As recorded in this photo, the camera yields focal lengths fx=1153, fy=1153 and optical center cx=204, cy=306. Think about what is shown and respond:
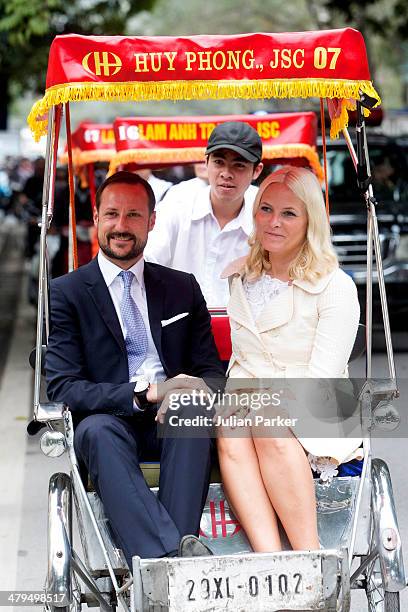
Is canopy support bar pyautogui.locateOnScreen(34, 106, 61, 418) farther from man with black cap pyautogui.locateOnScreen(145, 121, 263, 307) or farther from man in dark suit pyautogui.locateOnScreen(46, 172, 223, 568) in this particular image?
man with black cap pyautogui.locateOnScreen(145, 121, 263, 307)

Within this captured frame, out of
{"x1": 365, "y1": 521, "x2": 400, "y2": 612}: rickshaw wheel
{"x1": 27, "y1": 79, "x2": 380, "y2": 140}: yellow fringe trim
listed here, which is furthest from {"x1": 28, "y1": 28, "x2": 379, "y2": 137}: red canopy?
{"x1": 365, "y1": 521, "x2": 400, "y2": 612}: rickshaw wheel

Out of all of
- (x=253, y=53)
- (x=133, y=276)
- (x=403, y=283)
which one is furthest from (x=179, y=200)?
(x=403, y=283)

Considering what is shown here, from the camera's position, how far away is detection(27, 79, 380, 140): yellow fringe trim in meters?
4.20

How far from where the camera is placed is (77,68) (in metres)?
4.16

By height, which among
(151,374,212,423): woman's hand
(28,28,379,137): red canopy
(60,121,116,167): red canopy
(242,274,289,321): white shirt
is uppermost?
(60,121,116,167): red canopy

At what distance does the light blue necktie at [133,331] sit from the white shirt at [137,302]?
14 millimetres

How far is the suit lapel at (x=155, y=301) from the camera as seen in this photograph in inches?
181

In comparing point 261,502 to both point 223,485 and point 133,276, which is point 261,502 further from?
point 133,276

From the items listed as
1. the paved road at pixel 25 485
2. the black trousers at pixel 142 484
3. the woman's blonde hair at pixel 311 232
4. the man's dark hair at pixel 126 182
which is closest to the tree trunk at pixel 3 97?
the paved road at pixel 25 485

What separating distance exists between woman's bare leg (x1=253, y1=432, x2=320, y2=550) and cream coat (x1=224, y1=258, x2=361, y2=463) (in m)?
0.21

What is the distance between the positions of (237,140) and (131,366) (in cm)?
145

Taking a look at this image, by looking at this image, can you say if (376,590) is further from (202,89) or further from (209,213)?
(209,213)

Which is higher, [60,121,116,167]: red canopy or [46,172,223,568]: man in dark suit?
[60,121,116,167]: red canopy

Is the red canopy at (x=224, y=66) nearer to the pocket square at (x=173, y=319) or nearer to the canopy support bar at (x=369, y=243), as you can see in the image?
the canopy support bar at (x=369, y=243)
